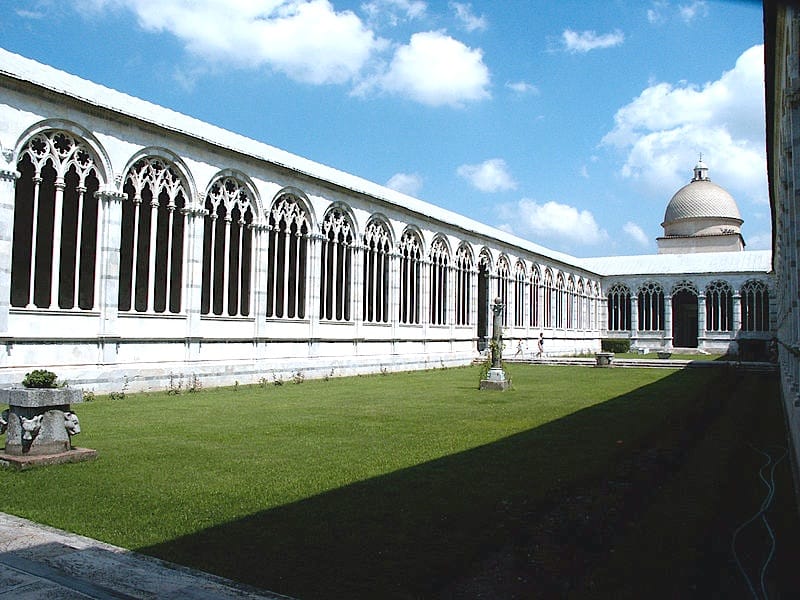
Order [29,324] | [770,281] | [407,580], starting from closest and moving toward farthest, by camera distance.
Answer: [407,580]
[29,324]
[770,281]

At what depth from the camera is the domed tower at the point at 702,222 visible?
208 ft

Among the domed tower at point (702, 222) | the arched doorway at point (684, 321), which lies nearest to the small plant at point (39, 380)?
the arched doorway at point (684, 321)

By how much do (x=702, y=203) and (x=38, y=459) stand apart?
66.3 metres

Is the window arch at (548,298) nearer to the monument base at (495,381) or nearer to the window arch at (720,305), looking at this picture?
the window arch at (720,305)

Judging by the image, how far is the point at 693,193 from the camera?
65.9 metres

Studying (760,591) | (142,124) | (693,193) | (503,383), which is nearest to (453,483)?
(760,591)

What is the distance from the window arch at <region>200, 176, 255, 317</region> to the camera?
70.6 feet

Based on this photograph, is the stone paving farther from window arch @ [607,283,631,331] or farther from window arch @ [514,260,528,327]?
window arch @ [607,283,631,331]

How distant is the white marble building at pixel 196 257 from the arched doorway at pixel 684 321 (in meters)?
26.3

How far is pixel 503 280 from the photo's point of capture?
138 feet

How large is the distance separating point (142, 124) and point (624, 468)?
15649mm

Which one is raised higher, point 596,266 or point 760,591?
point 596,266

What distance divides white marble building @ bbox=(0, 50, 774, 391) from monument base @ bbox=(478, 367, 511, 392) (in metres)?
7.13

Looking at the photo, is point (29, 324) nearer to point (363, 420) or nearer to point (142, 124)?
point (142, 124)
